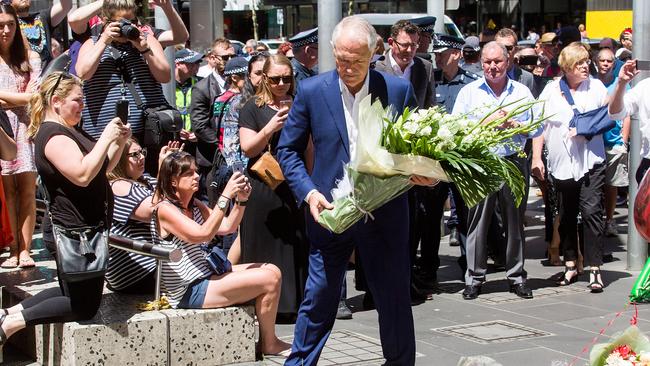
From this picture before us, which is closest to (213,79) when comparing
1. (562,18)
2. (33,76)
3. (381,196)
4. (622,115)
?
(33,76)

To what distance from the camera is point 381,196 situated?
5.46m

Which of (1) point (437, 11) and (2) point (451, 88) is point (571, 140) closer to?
(2) point (451, 88)

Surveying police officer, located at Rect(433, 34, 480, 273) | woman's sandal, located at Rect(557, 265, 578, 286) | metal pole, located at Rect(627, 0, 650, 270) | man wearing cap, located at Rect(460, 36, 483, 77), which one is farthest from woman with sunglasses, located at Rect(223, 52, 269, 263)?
man wearing cap, located at Rect(460, 36, 483, 77)

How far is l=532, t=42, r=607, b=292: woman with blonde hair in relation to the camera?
9203mm

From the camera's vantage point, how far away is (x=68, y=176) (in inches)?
244

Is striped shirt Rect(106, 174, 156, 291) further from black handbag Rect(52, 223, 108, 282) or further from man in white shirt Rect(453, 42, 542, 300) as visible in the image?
man in white shirt Rect(453, 42, 542, 300)

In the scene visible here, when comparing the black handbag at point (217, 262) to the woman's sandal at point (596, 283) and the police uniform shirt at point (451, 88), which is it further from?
the police uniform shirt at point (451, 88)

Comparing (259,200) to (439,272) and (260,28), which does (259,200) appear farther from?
(260,28)

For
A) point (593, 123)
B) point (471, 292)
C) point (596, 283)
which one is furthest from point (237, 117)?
point (596, 283)

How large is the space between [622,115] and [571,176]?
1.45 metres

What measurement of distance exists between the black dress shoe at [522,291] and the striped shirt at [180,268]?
3016 mm

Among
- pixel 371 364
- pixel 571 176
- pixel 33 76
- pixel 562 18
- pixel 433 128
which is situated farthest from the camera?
pixel 562 18

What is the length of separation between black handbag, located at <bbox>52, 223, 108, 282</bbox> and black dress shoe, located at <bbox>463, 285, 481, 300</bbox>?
344cm

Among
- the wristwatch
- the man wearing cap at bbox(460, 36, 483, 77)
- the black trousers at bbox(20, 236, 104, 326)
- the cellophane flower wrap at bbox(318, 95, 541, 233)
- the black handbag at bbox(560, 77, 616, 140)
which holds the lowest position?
the black trousers at bbox(20, 236, 104, 326)
